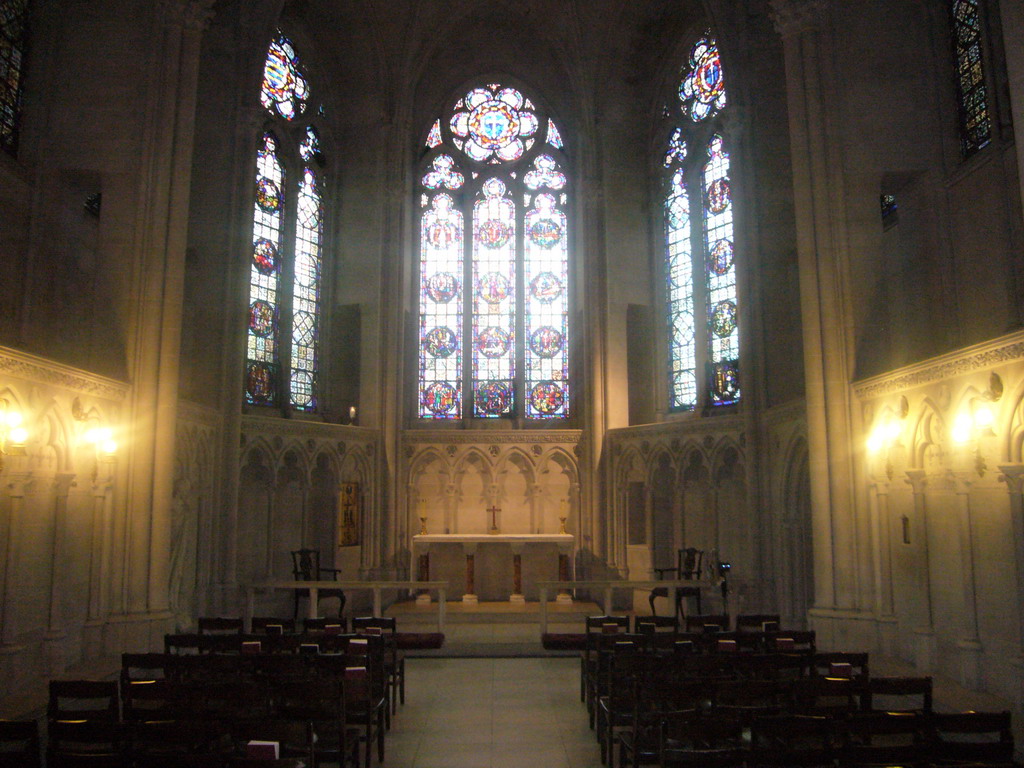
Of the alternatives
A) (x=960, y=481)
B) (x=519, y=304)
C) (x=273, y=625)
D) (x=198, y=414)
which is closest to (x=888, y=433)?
(x=960, y=481)

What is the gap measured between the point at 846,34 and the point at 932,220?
314 centimetres

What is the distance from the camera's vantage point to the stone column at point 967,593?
977cm

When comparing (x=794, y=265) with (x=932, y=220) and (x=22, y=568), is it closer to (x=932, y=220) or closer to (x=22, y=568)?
→ (x=932, y=220)

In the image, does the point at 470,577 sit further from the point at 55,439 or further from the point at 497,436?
the point at 55,439

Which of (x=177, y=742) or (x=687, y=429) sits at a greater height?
(x=687, y=429)

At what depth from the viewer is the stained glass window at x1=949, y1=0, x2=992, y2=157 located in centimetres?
1238

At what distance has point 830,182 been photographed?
1283 centimetres

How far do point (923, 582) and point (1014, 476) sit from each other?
106 inches

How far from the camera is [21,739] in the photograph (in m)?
5.64

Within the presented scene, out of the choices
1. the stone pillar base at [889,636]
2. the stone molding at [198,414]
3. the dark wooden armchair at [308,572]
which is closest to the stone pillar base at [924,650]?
the stone pillar base at [889,636]

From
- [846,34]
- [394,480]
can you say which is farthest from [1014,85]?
[394,480]

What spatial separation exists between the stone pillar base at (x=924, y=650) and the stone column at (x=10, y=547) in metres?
10.9

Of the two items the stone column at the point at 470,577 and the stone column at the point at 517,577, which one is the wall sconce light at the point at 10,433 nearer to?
the stone column at the point at 470,577

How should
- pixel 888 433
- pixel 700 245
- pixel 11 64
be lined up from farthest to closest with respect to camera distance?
1. pixel 700 245
2. pixel 11 64
3. pixel 888 433
